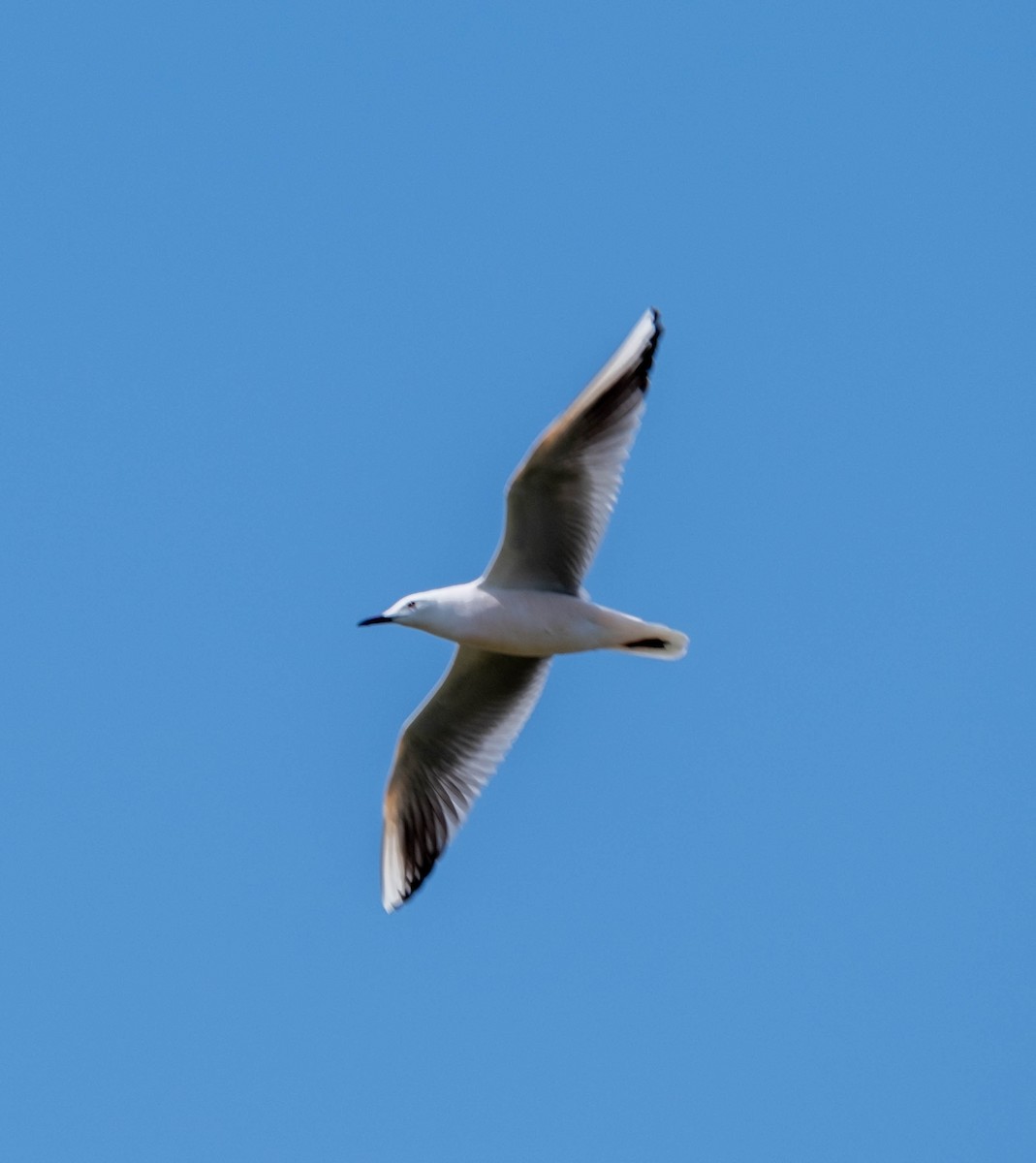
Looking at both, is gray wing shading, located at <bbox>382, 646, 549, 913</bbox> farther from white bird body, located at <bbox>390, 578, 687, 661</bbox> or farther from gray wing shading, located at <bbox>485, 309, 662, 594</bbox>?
gray wing shading, located at <bbox>485, 309, 662, 594</bbox>

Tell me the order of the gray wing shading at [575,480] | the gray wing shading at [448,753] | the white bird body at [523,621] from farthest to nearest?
the gray wing shading at [448,753] → the white bird body at [523,621] → the gray wing shading at [575,480]

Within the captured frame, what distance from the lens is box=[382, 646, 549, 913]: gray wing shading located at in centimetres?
1298

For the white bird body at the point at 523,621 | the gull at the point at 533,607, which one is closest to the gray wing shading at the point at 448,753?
the gull at the point at 533,607

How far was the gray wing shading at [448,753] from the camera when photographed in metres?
13.0

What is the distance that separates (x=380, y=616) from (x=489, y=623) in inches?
27.5

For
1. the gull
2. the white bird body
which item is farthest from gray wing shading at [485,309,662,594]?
the white bird body

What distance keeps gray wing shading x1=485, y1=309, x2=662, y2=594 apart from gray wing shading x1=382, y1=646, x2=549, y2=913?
89cm

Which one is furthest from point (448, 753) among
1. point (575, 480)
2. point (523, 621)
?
point (575, 480)

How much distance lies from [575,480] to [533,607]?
73cm

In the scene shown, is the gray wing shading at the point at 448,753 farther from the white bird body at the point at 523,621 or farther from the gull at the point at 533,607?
the white bird body at the point at 523,621

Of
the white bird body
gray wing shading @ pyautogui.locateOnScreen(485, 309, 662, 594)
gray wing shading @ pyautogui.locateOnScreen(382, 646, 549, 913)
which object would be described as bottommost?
gray wing shading @ pyautogui.locateOnScreen(382, 646, 549, 913)

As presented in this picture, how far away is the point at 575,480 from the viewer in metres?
11.9

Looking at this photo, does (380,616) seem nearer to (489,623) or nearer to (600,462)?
(489,623)

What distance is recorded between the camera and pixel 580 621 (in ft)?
39.3
